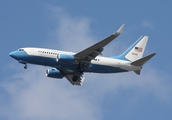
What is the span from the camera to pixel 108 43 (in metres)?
74.9

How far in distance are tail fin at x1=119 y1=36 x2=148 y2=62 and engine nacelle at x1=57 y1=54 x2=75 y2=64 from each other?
9.46 m

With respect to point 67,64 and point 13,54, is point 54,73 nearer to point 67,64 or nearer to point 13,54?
point 67,64

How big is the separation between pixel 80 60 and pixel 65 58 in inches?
114

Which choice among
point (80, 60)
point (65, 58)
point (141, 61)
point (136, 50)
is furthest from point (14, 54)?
point (136, 50)

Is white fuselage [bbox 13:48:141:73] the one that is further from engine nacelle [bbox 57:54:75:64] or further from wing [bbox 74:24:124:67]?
wing [bbox 74:24:124:67]

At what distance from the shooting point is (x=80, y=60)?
78938 mm

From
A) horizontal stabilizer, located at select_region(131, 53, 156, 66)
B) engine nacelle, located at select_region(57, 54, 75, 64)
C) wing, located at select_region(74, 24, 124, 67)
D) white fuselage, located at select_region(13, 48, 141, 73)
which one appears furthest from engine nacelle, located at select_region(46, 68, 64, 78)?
horizontal stabilizer, located at select_region(131, 53, 156, 66)

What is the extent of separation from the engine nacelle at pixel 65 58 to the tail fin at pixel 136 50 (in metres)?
9.46

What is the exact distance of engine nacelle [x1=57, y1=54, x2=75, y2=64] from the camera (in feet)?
252

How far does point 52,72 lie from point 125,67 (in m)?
12.0

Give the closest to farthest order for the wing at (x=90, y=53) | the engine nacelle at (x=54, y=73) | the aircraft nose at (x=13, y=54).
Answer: the wing at (x=90, y=53)
the aircraft nose at (x=13, y=54)
the engine nacelle at (x=54, y=73)

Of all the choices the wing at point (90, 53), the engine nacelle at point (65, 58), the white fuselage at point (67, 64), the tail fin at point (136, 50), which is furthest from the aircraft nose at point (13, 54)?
the tail fin at point (136, 50)

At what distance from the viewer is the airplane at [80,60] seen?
77.4m

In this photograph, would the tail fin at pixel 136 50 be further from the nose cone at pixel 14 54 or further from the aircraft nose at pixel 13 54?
the aircraft nose at pixel 13 54
